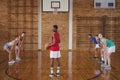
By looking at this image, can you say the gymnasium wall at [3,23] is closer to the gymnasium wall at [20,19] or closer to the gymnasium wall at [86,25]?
the gymnasium wall at [20,19]

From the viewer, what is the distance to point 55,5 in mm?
18406

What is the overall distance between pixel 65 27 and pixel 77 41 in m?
1.17

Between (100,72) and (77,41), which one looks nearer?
(100,72)

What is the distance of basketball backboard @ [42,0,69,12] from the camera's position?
725 inches

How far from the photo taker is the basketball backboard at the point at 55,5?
60.4 ft

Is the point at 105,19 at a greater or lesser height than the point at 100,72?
greater

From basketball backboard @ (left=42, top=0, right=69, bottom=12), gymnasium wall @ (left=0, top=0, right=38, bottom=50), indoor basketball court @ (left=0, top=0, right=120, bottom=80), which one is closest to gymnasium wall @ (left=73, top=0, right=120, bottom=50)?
indoor basketball court @ (left=0, top=0, right=120, bottom=80)

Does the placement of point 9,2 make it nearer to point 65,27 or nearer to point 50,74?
point 65,27

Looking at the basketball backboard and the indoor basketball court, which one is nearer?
the basketball backboard

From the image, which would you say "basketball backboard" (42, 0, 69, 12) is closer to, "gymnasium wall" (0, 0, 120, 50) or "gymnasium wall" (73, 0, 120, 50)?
"gymnasium wall" (0, 0, 120, 50)

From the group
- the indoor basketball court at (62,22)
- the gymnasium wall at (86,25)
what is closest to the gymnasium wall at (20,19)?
the indoor basketball court at (62,22)

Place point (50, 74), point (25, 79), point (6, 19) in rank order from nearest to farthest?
point (25, 79) → point (50, 74) → point (6, 19)

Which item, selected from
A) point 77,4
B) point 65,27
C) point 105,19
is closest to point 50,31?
point 65,27

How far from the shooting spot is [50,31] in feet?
61.4
